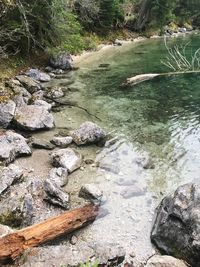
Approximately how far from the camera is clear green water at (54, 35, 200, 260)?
8.80 m

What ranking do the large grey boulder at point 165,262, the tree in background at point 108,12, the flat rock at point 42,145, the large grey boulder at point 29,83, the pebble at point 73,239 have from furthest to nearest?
the tree in background at point 108,12 → the large grey boulder at point 29,83 → the flat rock at point 42,145 → the pebble at point 73,239 → the large grey boulder at point 165,262

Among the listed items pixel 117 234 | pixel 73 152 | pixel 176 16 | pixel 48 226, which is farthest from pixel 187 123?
pixel 176 16

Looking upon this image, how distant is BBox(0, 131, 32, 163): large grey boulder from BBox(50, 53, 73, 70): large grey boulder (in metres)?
11.0

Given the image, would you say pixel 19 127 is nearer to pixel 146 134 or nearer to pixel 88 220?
pixel 146 134

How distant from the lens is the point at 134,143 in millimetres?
12742

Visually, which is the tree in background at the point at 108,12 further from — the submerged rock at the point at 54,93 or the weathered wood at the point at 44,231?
the weathered wood at the point at 44,231

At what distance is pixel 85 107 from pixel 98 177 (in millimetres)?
6027

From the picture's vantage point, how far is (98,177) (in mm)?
10469

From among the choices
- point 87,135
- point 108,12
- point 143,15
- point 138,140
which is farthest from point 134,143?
point 143,15

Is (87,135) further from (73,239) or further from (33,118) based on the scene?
(73,239)

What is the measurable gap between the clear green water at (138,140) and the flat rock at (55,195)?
3.13 ft

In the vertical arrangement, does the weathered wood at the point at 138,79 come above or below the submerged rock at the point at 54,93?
below

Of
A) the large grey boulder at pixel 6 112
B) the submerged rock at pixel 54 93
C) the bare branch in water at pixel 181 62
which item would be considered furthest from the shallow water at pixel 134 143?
the large grey boulder at pixel 6 112

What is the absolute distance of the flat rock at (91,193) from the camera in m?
9.41
